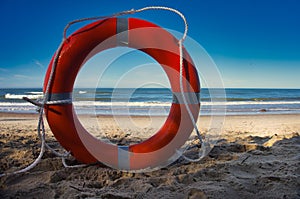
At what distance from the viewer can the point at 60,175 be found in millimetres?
1734

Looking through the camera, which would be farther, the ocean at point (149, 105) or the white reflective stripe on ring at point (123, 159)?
the ocean at point (149, 105)

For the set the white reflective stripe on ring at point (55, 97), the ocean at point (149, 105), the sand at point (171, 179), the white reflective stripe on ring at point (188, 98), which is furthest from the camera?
the ocean at point (149, 105)

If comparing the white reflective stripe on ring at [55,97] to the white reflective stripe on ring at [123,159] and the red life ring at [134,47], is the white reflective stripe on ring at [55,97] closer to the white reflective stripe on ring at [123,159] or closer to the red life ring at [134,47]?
the red life ring at [134,47]

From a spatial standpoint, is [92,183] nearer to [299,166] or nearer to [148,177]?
[148,177]

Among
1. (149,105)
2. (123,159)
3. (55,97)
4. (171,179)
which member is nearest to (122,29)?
(55,97)

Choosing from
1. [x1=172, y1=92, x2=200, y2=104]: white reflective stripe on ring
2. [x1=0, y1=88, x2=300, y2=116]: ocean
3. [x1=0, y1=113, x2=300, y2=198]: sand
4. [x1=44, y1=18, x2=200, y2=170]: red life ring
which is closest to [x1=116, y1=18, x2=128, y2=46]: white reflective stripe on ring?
[x1=44, y1=18, x2=200, y2=170]: red life ring

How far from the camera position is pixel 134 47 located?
7.01ft

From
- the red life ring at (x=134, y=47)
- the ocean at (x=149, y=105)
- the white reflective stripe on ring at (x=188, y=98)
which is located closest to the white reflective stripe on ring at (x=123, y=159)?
the red life ring at (x=134, y=47)

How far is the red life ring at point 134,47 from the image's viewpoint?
6.27 ft

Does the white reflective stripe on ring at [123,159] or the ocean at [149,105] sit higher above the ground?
the ocean at [149,105]

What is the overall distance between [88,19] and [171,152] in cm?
136

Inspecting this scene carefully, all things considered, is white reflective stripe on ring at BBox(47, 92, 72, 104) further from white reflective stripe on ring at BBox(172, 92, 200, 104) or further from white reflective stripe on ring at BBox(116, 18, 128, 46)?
white reflective stripe on ring at BBox(172, 92, 200, 104)

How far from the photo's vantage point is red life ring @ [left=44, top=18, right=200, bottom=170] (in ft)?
6.27

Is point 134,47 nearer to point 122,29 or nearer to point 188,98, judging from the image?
point 122,29
